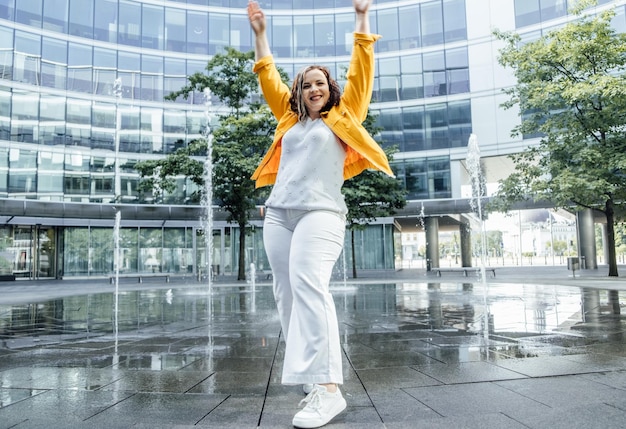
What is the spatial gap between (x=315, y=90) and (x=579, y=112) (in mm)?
17804

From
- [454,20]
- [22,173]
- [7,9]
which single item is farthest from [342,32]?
[22,173]

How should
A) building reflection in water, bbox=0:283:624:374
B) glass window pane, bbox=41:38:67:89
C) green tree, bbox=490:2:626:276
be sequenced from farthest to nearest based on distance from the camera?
glass window pane, bbox=41:38:67:89 < green tree, bbox=490:2:626:276 < building reflection in water, bbox=0:283:624:374

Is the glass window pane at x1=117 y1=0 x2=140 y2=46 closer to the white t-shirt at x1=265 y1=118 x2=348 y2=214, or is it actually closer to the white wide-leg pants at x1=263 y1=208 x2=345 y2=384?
the white t-shirt at x1=265 y1=118 x2=348 y2=214

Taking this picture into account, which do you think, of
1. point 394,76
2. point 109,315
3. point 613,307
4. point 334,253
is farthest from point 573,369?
point 394,76

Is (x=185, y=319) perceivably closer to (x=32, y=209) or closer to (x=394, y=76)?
(x=32, y=209)

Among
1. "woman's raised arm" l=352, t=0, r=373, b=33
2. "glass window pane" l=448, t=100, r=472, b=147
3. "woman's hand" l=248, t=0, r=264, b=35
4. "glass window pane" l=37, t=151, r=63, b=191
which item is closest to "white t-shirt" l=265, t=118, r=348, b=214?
"woman's raised arm" l=352, t=0, r=373, b=33

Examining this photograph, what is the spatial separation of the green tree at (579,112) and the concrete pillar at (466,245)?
43.1 ft

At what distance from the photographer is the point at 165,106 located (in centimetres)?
3089

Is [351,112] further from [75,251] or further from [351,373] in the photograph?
[75,251]

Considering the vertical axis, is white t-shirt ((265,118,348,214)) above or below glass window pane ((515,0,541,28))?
below

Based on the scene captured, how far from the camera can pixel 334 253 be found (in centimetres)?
271

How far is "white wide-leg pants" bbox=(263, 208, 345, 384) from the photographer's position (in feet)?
8.11

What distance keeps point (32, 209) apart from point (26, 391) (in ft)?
85.9

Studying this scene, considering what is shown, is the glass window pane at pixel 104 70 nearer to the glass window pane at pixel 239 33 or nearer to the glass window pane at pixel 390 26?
the glass window pane at pixel 239 33
